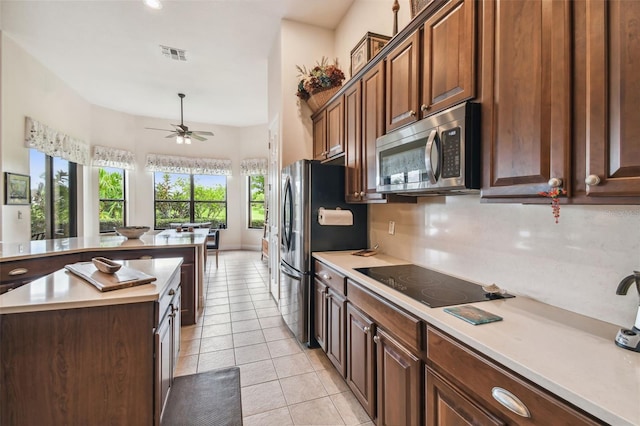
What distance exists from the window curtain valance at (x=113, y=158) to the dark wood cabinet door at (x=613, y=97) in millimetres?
7746

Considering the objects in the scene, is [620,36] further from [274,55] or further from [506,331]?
[274,55]

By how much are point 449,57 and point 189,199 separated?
758 cm

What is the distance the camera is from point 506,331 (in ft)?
3.34

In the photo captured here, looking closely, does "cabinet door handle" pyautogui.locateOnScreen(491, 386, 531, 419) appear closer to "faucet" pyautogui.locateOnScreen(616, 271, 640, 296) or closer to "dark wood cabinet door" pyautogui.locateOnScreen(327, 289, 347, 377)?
"faucet" pyautogui.locateOnScreen(616, 271, 640, 296)

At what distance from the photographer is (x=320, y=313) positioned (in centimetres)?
239

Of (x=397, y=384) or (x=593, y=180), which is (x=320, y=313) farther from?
(x=593, y=180)

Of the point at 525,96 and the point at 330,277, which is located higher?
the point at 525,96

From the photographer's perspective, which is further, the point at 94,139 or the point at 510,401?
the point at 94,139

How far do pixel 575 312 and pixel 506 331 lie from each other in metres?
0.42

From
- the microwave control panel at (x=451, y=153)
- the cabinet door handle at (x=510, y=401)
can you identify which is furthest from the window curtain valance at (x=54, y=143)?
the cabinet door handle at (x=510, y=401)

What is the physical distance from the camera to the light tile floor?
1.84 metres

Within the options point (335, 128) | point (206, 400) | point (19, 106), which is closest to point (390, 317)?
point (206, 400)

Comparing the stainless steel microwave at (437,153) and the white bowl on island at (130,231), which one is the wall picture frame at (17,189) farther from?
the stainless steel microwave at (437,153)

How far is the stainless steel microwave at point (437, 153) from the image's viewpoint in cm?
129
